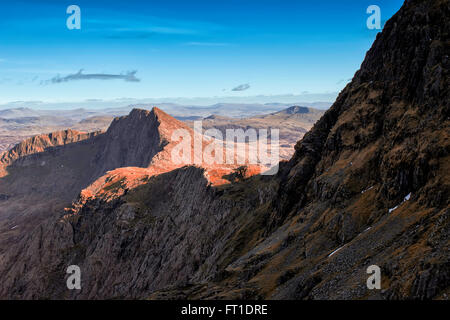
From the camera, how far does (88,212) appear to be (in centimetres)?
16650

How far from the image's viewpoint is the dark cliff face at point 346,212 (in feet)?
148

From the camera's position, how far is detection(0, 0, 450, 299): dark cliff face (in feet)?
148

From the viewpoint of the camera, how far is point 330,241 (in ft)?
199

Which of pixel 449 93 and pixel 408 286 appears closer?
pixel 408 286

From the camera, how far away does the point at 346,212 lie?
61.5m

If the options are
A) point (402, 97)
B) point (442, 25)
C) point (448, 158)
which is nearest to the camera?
point (448, 158)

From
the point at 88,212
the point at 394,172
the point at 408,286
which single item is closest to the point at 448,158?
the point at 394,172
